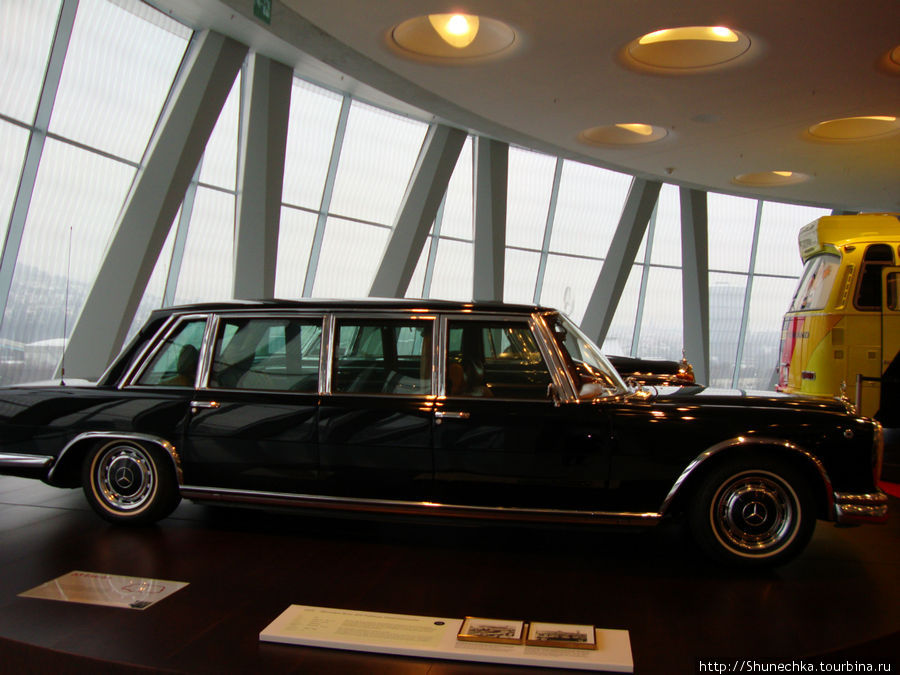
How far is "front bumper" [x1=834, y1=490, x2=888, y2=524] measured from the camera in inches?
135

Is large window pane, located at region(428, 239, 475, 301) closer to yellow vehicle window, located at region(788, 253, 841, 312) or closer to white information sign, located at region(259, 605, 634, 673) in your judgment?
yellow vehicle window, located at region(788, 253, 841, 312)

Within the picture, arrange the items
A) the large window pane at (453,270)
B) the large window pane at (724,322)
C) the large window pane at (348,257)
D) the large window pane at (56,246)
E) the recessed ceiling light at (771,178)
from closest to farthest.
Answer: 1. the large window pane at (56,246)
2. the large window pane at (348,257)
3. the recessed ceiling light at (771,178)
4. the large window pane at (453,270)
5. the large window pane at (724,322)

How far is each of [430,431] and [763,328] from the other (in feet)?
63.4

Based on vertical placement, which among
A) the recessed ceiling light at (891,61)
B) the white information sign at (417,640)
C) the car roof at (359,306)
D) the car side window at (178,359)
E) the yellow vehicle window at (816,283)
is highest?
the recessed ceiling light at (891,61)

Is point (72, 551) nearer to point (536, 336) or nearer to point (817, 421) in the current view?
point (536, 336)

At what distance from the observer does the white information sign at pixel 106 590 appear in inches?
122

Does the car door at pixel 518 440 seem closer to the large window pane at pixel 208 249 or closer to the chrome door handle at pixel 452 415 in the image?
the chrome door handle at pixel 452 415

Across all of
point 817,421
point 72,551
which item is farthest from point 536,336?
point 72,551

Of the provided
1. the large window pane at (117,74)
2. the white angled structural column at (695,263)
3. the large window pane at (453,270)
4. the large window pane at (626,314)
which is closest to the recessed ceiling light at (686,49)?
the large window pane at (117,74)

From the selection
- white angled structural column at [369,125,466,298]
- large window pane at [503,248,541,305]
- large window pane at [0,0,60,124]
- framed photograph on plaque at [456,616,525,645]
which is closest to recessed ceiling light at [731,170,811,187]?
large window pane at [503,248,541,305]

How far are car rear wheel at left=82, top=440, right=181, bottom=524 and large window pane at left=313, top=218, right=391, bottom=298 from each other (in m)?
10.3

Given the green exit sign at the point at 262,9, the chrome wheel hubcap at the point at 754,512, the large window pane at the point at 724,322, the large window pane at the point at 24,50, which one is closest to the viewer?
the chrome wheel hubcap at the point at 754,512

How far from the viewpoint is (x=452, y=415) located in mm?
3754

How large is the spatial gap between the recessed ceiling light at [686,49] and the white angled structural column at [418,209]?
252 inches
